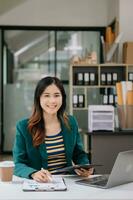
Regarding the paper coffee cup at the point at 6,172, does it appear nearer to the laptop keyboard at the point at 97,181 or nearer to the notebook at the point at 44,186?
the notebook at the point at 44,186

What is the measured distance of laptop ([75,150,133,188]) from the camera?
2.05 meters

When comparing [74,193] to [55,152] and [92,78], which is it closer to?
[55,152]

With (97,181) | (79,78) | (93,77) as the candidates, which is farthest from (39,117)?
(93,77)

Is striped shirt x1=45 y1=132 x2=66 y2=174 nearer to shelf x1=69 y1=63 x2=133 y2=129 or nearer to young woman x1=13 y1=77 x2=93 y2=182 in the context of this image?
young woman x1=13 y1=77 x2=93 y2=182

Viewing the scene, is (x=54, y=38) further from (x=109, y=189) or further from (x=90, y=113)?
(x=109, y=189)

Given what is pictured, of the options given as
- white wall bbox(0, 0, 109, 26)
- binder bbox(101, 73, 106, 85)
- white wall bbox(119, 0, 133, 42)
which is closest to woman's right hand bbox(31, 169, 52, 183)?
binder bbox(101, 73, 106, 85)

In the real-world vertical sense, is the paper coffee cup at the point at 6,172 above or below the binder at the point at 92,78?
below

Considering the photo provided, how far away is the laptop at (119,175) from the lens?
80.6 inches

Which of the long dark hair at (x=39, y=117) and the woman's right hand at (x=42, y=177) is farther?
the long dark hair at (x=39, y=117)

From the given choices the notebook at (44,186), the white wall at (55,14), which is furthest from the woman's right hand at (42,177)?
the white wall at (55,14)

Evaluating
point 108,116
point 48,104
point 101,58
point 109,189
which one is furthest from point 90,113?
point 101,58

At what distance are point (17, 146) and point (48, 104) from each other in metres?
0.33

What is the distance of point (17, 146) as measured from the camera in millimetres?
2514

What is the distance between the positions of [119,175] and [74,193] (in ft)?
0.97
